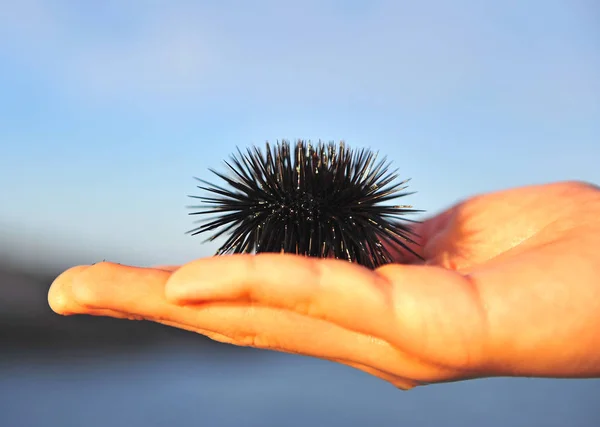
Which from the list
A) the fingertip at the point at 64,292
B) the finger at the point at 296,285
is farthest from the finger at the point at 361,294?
the fingertip at the point at 64,292

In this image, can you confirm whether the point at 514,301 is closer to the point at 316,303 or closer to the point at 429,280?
the point at 429,280

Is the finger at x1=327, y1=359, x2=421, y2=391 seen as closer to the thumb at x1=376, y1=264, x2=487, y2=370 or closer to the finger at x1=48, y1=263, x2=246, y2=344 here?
the thumb at x1=376, y1=264, x2=487, y2=370

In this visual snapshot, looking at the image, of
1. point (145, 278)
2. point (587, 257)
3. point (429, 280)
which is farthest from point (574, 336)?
point (145, 278)

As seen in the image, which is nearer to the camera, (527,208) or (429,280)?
(429,280)

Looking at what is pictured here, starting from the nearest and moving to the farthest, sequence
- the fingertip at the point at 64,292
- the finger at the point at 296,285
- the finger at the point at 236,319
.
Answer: the finger at the point at 296,285 → the finger at the point at 236,319 → the fingertip at the point at 64,292

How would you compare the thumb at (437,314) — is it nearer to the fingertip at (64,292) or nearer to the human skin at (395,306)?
the human skin at (395,306)

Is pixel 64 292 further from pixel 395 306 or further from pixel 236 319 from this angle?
pixel 395 306

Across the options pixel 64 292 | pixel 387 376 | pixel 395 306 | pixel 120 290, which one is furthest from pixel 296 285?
pixel 64 292

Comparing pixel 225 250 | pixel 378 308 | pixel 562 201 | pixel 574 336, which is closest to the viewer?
pixel 378 308
